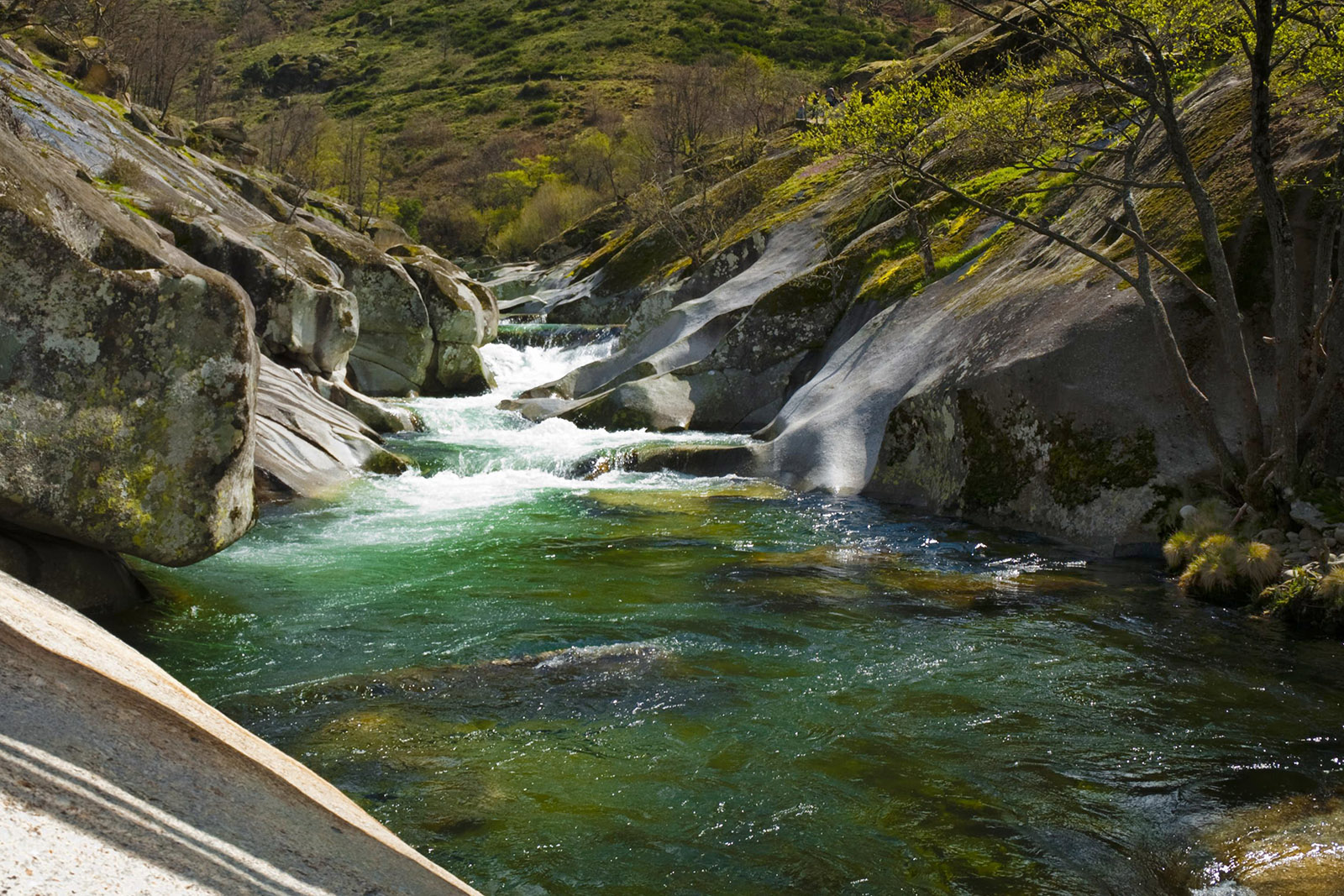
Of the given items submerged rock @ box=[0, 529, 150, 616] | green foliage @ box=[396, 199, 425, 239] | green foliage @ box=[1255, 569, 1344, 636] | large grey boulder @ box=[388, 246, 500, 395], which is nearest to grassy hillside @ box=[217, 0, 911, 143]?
green foliage @ box=[396, 199, 425, 239]

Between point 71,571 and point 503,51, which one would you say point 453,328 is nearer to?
point 71,571

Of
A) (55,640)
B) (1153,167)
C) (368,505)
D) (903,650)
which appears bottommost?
(368,505)

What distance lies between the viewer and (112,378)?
281 inches

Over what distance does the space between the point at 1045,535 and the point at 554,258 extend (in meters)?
54.9

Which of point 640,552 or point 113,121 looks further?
point 113,121

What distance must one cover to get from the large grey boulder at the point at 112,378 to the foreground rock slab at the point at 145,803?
326 centimetres

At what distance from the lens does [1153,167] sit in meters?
15.7

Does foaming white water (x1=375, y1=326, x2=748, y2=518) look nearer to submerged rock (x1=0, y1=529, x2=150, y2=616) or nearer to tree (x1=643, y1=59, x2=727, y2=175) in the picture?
submerged rock (x1=0, y1=529, x2=150, y2=616)

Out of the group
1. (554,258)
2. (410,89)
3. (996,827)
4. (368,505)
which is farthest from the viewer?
(410,89)

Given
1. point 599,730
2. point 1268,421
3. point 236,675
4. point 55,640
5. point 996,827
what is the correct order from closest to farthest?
1. point 55,640
2. point 996,827
3. point 599,730
4. point 236,675
5. point 1268,421

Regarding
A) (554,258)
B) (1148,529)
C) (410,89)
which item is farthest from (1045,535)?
(410,89)

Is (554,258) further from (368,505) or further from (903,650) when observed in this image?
(903,650)

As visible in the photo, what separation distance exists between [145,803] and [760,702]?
4489mm

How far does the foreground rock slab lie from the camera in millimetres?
2693
